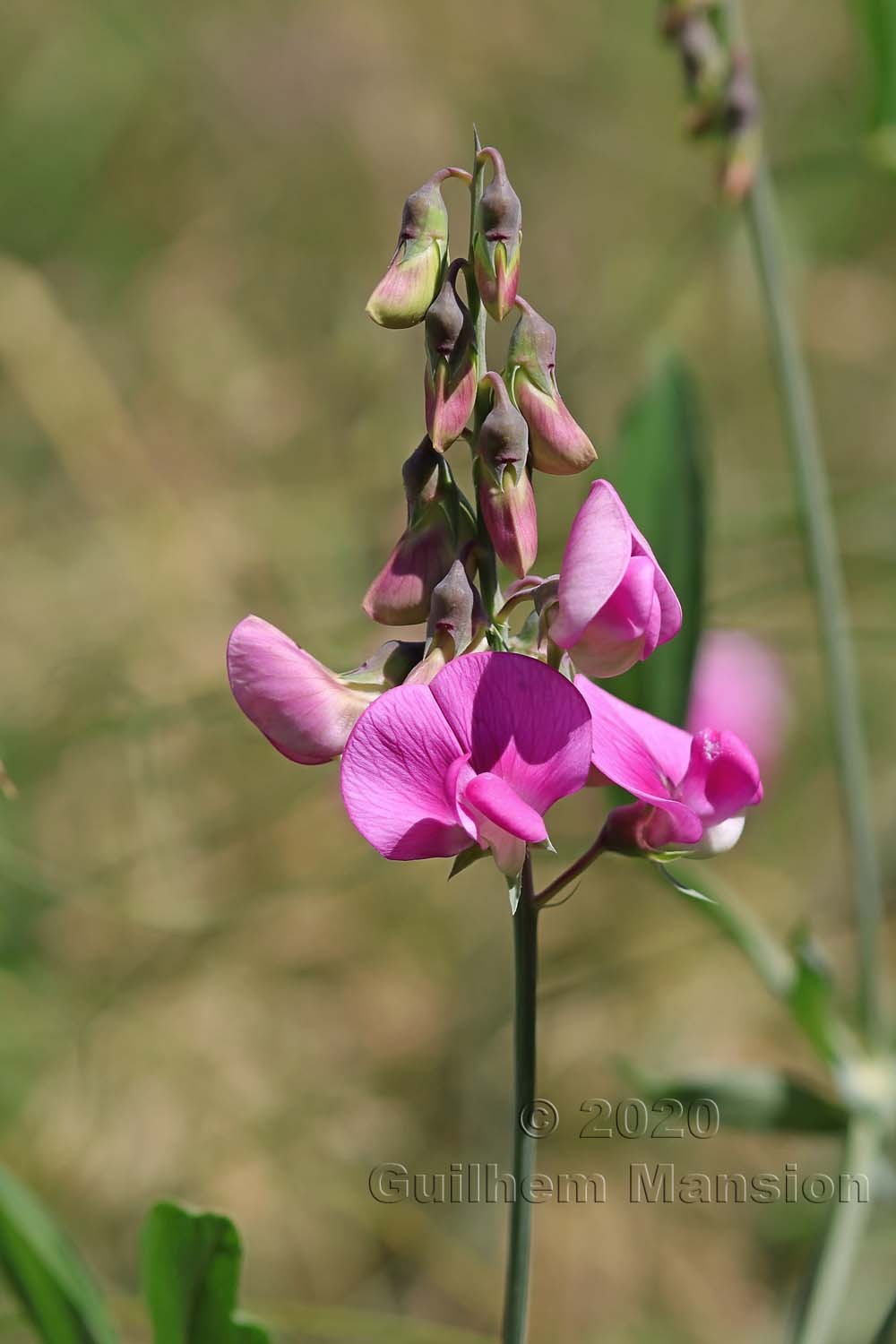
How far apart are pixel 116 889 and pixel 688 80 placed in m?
1.50

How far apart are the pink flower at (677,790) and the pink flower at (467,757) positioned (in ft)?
0.15

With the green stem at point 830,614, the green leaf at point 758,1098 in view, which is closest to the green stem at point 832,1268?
the green leaf at point 758,1098

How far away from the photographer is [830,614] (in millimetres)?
1480

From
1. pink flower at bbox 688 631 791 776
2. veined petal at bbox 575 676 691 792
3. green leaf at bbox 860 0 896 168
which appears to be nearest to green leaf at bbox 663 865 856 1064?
veined petal at bbox 575 676 691 792

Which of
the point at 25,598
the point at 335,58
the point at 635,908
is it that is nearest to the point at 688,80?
the point at 635,908

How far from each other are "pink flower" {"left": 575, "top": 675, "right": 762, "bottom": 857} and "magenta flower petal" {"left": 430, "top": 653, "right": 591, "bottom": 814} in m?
0.04

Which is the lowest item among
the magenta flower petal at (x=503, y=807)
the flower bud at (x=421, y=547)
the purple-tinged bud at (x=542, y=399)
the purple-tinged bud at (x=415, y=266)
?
the magenta flower petal at (x=503, y=807)

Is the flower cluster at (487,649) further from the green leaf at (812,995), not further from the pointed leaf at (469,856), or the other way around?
the green leaf at (812,995)

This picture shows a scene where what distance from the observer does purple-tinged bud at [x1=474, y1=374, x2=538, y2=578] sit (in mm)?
760

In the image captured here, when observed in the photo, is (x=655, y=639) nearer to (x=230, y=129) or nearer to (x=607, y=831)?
(x=607, y=831)

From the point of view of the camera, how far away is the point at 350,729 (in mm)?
755

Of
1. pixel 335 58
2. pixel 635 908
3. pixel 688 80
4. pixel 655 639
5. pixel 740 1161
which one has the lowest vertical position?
pixel 740 1161

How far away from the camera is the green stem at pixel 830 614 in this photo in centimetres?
147

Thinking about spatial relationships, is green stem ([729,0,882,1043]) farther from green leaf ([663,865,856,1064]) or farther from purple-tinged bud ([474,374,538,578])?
purple-tinged bud ([474,374,538,578])
